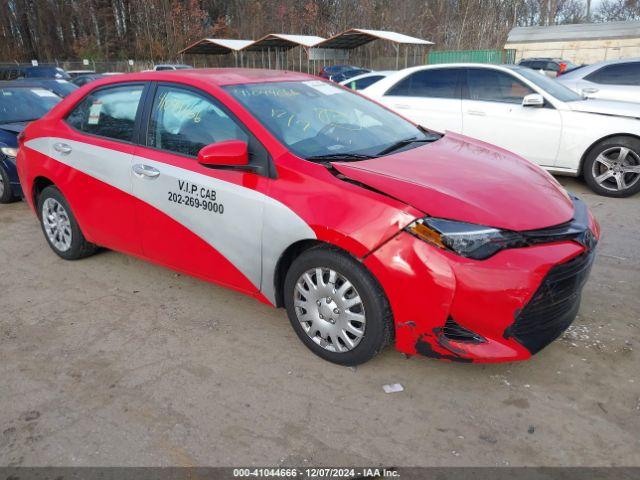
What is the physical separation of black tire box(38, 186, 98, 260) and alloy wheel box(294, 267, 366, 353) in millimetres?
2393

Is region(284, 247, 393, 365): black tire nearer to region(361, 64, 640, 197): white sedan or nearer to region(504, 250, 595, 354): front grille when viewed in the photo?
region(504, 250, 595, 354): front grille

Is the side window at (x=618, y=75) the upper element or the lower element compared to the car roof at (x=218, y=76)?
lower

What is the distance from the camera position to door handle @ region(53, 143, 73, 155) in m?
4.10

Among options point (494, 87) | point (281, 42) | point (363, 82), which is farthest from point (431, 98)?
point (281, 42)

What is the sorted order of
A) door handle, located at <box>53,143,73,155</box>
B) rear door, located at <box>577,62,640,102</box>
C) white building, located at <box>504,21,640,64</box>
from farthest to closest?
A: white building, located at <box>504,21,640,64</box>
rear door, located at <box>577,62,640,102</box>
door handle, located at <box>53,143,73,155</box>

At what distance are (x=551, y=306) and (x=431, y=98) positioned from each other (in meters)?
5.15

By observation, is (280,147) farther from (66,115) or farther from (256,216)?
(66,115)

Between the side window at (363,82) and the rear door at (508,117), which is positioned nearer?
the rear door at (508,117)

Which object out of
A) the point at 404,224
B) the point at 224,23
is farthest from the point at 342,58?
the point at 404,224

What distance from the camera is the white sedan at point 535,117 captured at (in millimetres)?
6082

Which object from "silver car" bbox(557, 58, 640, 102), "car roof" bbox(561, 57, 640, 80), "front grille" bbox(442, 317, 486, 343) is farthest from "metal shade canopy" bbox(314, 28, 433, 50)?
"front grille" bbox(442, 317, 486, 343)

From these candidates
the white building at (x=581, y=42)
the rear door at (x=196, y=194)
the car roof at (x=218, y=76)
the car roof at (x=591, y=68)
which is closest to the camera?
the rear door at (x=196, y=194)

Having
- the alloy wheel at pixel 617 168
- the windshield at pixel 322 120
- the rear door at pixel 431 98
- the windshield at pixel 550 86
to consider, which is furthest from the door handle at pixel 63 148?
the alloy wheel at pixel 617 168

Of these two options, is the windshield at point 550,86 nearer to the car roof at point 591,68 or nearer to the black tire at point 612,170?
the black tire at point 612,170
